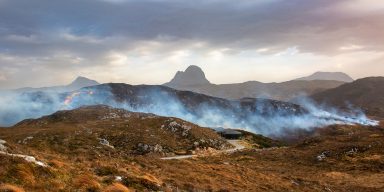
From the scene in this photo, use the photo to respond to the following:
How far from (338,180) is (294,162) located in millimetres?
Result: 21677

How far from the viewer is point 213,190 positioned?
37.7 metres

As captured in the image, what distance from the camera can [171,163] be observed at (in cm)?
5384

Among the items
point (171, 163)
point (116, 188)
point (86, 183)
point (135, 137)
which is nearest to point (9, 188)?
point (86, 183)

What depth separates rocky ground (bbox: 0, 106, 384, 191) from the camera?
92.1 ft

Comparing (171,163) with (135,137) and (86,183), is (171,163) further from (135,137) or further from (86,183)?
(135,137)

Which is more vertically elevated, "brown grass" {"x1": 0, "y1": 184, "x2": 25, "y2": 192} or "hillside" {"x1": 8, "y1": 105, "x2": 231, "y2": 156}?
"brown grass" {"x1": 0, "y1": 184, "x2": 25, "y2": 192}

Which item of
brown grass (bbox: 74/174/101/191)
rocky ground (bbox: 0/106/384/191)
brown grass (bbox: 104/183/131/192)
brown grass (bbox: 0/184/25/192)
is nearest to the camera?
brown grass (bbox: 0/184/25/192)

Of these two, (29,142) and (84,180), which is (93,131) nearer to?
(29,142)

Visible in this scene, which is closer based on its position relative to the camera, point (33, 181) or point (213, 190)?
point (33, 181)

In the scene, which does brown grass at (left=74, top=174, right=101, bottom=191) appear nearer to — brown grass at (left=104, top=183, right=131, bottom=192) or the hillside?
brown grass at (left=104, top=183, right=131, bottom=192)

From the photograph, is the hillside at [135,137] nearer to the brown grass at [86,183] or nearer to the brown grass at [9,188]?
the brown grass at [86,183]

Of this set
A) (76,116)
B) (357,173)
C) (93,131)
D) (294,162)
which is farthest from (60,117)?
(357,173)

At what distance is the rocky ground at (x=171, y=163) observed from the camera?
2806 centimetres

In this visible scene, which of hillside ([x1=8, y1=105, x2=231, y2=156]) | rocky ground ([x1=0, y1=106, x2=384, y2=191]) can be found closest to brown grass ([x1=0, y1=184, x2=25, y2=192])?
rocky ground ([x1=0, y1=106, x2=384, y2=191])
